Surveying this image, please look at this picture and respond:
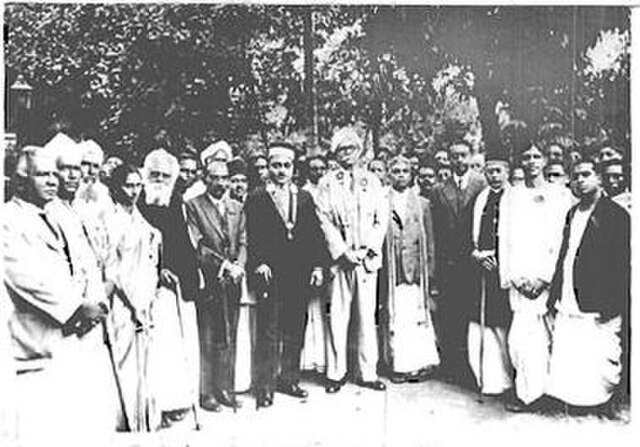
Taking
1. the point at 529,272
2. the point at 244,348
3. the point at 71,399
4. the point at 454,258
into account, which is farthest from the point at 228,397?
the point at 529,272

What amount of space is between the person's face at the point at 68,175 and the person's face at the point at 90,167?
0.02m

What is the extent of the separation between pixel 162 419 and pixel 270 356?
64 cm

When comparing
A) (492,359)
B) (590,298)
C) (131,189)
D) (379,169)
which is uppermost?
(379,169)

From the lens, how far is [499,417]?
18.1 ft

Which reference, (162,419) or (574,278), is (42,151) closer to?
(162,419)

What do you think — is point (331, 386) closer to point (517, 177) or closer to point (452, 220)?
point (452, 220)

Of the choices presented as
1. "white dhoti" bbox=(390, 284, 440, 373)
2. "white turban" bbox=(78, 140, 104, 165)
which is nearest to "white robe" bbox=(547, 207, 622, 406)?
"white dhoti" bbox=(390, 284, 440, 373)

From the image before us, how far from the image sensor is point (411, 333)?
546cm

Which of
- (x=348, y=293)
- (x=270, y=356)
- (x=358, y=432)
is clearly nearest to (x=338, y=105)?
(x=348, y=293)

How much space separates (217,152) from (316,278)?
0.82 m

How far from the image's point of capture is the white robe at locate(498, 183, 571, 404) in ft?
18.1

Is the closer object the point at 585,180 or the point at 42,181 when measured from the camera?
the point at 42,181

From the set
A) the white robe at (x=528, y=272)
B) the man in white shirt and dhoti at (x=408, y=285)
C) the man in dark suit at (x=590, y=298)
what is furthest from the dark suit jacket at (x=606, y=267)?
the man in white shirt and dhoti at (x=408, y=285)

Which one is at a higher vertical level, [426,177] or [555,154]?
[555,154]
